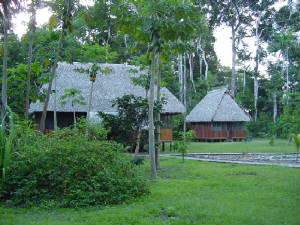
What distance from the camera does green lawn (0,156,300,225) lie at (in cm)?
534

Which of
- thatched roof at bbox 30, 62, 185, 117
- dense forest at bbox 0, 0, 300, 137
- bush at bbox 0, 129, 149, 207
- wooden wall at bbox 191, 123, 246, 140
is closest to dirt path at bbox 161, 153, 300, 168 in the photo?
dense forest at bbox 0, 0, 300, 137

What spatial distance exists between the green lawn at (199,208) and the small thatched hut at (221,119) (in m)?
20.5

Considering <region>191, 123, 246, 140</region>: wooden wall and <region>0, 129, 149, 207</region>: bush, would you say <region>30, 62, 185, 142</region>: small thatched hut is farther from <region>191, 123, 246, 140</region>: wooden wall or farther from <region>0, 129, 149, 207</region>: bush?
<region>0, 129, 149, 207</region>: bush

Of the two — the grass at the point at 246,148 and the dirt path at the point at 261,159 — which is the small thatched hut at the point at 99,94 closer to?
the grass at the point at 246,148

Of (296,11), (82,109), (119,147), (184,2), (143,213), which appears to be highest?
(296,11)

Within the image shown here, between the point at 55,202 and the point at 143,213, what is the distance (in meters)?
1.83

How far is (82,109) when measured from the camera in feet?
65.3

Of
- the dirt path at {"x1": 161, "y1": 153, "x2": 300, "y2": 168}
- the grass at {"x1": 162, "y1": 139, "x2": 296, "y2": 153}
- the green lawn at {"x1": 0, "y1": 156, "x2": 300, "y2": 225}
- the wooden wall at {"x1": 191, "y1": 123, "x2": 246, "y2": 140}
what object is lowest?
the green lawn at {"x1": 0, "y1": 156, "x2": 300, "y2": 225}

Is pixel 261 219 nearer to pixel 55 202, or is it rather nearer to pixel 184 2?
pixel 55 202

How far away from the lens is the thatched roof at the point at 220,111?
2930 cm

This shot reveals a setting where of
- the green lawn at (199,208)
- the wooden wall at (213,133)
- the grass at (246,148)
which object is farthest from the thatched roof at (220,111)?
the green lawn at (199,208)

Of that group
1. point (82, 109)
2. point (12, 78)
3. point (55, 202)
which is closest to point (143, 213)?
point (55, 202)

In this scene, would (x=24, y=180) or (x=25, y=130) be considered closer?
(x=24, y=180)

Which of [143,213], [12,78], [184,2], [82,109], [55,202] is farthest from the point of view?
[82,109]
